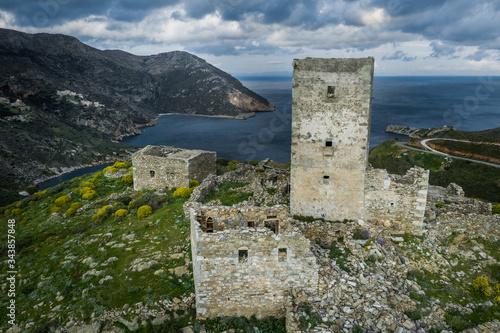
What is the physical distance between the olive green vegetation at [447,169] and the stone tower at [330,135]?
34.3 metres

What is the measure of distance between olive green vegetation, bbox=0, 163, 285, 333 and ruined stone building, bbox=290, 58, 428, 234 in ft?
23.4

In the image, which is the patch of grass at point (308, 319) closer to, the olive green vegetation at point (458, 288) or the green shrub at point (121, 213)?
the olive green vegetation at point (458, 288)

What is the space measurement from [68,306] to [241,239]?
793 cm

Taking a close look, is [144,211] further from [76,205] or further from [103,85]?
[103,85]

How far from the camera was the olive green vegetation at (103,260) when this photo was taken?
11703 millimetres

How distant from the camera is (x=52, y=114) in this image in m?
113

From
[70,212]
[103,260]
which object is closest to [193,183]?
A: [70,212]

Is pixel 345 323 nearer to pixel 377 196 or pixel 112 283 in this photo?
pixel 377 196

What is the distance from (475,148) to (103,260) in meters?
62.8

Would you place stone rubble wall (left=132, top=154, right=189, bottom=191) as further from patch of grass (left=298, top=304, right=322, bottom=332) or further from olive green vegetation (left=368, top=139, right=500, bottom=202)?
olive green vegetation (left=368, top=139, right=500, bottom=202)

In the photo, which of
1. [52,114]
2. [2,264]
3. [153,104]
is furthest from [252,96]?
[2,264]

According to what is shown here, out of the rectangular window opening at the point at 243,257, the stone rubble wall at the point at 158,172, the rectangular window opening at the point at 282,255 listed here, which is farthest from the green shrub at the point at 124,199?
the rectangular window opening at the point at 282,255

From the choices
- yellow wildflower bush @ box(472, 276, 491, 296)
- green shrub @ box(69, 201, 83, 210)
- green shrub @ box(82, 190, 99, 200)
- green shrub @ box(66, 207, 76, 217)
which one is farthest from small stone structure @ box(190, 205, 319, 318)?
green shrub @ box(82, 190, 99, 200)

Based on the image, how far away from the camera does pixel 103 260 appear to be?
15.0 meters
